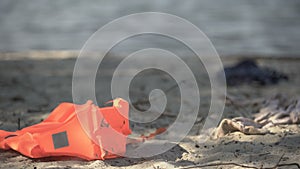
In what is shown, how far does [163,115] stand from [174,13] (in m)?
5.69

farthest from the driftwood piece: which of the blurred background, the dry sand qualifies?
the blurred background

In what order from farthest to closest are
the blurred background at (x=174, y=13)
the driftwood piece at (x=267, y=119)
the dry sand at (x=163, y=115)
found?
the blurred background at (x=174, y=13)
the driftwood piece at (x=267, y=119)
the dry sand at (x=163, y=115)

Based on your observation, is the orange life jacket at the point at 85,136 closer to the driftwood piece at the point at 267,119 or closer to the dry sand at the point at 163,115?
the dry sand at the point at 163,115

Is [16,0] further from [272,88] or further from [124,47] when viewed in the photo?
[272,88]

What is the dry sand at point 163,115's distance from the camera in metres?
2.64

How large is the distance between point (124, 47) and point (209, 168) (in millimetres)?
4722

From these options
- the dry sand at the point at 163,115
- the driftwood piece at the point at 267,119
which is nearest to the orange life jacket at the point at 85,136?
the dry sand at the point at 163,115

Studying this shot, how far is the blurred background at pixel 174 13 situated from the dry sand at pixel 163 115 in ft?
3.50

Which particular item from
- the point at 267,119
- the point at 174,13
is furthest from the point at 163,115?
the point at 174,13

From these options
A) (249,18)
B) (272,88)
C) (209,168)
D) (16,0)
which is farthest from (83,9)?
(209,168)

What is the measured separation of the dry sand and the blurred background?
1.07 meters

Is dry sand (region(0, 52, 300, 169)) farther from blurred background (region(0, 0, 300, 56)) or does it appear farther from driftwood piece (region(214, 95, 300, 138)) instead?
blurred background (region(0, 0, 300, 56))

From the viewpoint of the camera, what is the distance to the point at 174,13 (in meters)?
9.13

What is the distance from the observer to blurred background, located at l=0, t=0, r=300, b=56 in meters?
7.28
